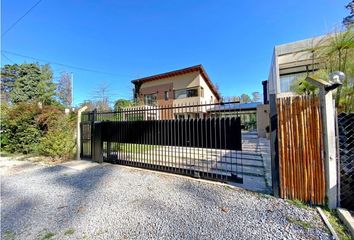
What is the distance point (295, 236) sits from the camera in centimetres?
225

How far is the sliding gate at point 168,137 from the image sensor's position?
4.32m

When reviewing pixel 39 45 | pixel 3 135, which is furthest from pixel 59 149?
pixel 39 45

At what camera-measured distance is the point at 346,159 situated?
291 cm

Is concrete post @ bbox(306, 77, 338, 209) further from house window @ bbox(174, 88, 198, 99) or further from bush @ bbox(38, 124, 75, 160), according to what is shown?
house window @ bbox(174, 88, 198, 99)

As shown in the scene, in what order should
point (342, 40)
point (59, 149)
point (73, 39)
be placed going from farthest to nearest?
point (73, 39)
point (59, 149)
point (342, 40)

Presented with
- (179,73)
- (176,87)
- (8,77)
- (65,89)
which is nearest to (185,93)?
(176,87)

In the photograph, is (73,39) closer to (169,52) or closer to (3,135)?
(3,135)

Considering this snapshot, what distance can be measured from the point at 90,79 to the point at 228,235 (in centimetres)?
2866

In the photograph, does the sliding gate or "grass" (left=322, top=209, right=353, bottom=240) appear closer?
"grass" (left=322, top=209, right=353, bottom=240)

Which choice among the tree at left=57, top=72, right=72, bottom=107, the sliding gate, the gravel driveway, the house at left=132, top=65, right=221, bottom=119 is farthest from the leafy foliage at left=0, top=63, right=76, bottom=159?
the tree at left=57, top=72, right=72, bottom=107

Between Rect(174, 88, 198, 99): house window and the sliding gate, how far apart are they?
13615 mm

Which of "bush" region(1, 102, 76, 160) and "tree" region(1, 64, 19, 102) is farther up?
"tree" region(1, 64, 19, 102)

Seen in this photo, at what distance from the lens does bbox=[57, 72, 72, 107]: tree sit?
2964 centimetres

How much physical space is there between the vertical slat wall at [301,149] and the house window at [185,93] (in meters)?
16.6
